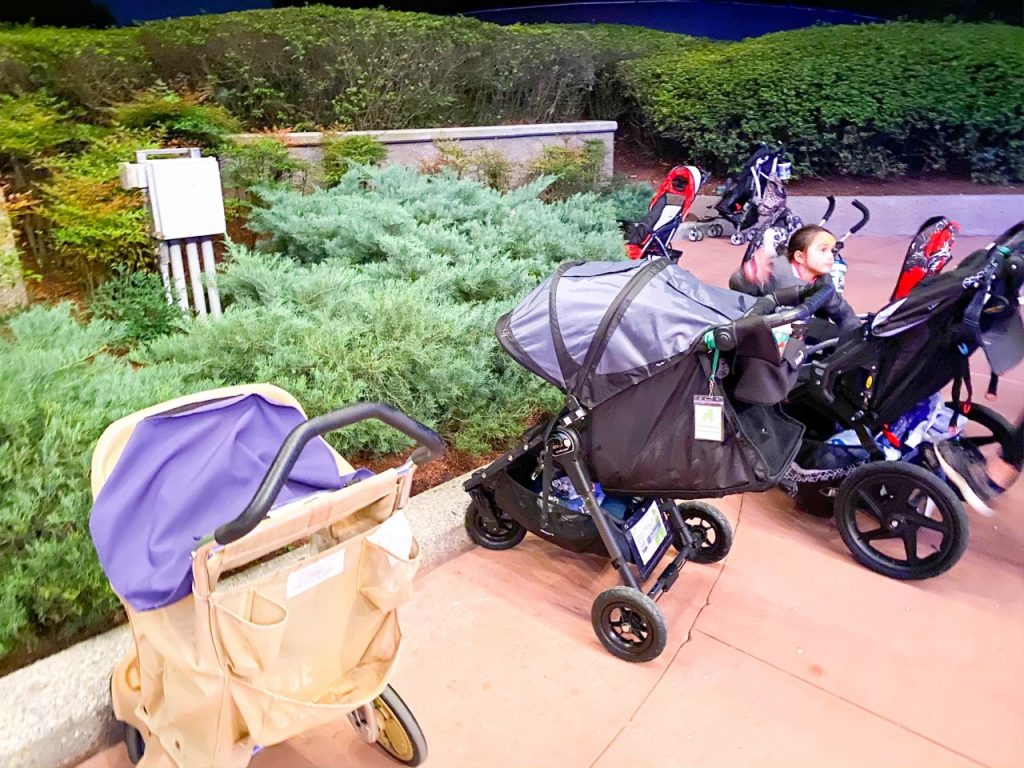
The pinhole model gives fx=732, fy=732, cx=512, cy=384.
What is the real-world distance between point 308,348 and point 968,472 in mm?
3079

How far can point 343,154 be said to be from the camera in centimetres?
682

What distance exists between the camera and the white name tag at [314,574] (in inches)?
66.7

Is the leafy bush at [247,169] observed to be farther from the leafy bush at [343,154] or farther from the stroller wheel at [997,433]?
the stroller wheel at [997,433]

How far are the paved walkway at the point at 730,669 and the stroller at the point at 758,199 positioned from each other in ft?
17.2

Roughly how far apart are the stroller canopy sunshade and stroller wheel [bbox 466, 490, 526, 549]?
0.86 metres

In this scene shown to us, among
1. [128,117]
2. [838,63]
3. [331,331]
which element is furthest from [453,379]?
[838,63]

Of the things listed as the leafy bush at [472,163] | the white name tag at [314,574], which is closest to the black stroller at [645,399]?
the white name tag at [314,574]

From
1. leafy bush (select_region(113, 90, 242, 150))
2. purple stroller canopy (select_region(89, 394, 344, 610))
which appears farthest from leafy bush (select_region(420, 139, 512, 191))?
purple stroller canopy (select_region(89, 394, 344, 610))

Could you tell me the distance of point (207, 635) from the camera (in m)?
1.60

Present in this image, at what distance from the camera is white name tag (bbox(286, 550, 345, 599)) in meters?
1.70

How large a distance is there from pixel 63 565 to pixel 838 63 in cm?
1072

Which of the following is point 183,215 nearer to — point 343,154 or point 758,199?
point 343,154

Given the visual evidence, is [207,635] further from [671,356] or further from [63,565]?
[671,356]

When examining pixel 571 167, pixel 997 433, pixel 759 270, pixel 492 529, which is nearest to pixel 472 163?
pixel 571 167
